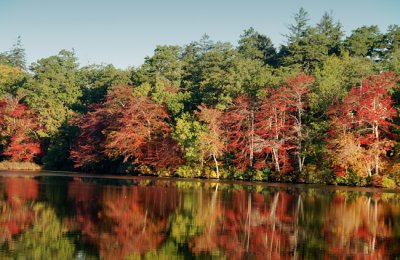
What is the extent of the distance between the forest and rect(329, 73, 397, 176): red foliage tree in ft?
0.35

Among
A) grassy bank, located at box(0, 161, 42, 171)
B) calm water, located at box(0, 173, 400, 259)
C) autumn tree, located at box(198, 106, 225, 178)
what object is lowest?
calm water, located at box(0, 173, 400, 259)

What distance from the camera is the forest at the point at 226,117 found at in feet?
134

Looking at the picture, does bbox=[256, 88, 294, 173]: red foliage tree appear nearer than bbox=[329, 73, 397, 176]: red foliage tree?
No

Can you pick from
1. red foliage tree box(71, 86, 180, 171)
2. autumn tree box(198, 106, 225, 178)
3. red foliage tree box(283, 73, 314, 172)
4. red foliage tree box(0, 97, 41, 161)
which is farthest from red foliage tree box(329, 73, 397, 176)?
red foliage tree box(0, 97, 41, 161)

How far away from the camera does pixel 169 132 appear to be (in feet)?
173

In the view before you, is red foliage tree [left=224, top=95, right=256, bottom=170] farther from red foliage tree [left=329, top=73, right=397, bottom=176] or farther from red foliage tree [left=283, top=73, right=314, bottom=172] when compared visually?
red foliage tree [left=329, top=73, right=397, bottom=176]

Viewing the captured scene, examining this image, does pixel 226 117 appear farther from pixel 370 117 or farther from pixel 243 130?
pixel 370 117

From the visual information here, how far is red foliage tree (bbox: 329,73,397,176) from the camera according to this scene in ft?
129

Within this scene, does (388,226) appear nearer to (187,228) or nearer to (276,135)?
(187,228)

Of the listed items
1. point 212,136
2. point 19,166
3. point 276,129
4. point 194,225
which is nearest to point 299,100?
point 276,129

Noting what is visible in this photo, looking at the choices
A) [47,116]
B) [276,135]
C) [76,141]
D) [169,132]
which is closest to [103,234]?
[276,135]

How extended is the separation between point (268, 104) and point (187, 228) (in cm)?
2650

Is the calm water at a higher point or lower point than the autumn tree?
lower

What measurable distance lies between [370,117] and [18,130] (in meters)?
43.2
